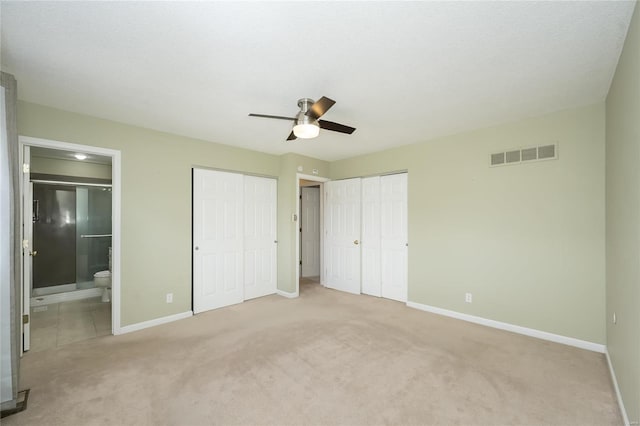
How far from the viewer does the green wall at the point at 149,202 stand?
127 inches

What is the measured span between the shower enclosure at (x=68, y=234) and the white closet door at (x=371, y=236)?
15.8 feet

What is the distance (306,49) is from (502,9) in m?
1.18

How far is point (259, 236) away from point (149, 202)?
1.80 m

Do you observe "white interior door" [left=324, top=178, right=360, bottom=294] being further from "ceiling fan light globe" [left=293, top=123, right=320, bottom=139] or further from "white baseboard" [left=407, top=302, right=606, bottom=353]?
"ceiling fan light globe" [left=293, top=123, right=320, bottom=139]

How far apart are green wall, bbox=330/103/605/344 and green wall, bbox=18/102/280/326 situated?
3324 millimetres

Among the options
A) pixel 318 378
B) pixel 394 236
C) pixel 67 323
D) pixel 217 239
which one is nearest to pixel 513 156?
pixel 394 236

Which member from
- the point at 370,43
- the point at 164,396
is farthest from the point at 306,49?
the point at 164,396

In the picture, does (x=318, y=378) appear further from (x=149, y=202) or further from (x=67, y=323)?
Result: (x=67, y=323)

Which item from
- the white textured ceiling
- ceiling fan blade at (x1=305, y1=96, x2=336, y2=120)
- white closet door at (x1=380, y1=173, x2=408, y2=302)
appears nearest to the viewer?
the white textured ceiling

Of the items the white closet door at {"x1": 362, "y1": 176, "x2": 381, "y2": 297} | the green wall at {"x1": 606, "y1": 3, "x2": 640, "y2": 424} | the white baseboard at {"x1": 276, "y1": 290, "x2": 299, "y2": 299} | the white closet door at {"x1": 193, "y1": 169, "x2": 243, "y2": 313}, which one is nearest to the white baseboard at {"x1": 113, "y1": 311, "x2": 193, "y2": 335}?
the white closet door at {"x1": 193, "y1": 169, "x2": 243, "y2": 313}

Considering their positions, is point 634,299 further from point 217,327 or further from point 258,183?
point 258,183

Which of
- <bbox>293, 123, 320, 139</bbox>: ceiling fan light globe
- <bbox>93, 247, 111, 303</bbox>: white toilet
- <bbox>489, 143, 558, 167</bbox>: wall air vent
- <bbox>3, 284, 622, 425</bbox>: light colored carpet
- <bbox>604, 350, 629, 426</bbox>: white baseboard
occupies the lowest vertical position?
<bbox>3, 284, 622, 425</bbox>: light colored carpet

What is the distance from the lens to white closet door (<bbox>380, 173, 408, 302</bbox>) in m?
4.59

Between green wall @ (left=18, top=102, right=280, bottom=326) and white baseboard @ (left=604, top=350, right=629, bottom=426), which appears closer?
white baseboard @ (left=604, top=350, right=629, bottom=426)
